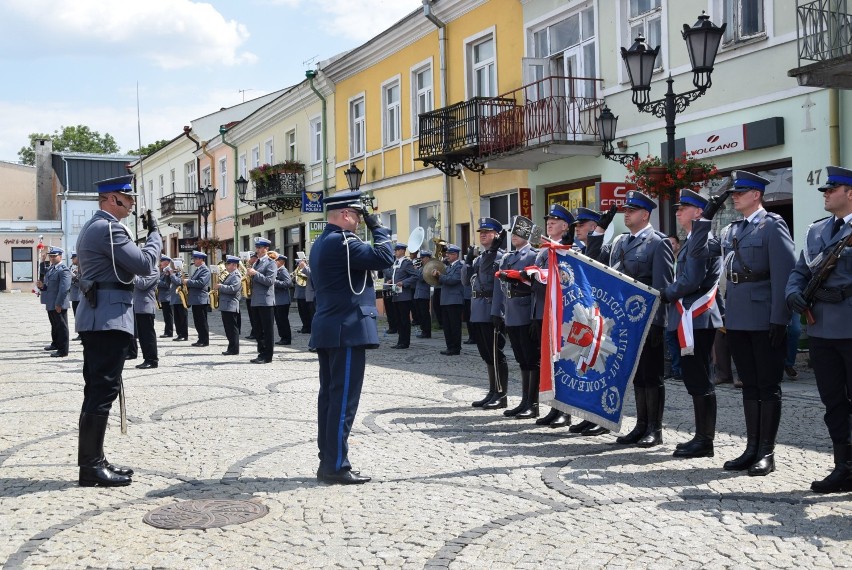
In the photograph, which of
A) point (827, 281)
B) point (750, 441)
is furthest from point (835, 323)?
point (750, 441)

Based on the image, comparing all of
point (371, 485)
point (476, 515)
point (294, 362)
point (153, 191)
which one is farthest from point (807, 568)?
point (153, 191)

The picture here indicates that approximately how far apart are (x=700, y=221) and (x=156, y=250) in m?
4.02

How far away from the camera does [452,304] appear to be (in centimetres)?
1681

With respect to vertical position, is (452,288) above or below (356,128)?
below

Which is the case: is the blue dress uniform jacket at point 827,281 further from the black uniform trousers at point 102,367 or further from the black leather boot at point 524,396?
the black uniform trousers at point 102,367

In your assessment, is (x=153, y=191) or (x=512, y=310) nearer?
(x=512, y=310)

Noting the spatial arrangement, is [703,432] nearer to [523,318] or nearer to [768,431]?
[768,431]

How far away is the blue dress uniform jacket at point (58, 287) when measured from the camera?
685 inches

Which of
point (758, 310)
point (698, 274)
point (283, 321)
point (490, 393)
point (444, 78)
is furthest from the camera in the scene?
point (444, 78)

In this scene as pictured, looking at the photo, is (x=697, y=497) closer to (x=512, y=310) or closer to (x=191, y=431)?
(x=512, y=310)

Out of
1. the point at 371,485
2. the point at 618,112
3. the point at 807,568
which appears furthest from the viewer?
the point at 618,112

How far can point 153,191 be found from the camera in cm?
5703

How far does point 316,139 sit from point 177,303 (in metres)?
13.9

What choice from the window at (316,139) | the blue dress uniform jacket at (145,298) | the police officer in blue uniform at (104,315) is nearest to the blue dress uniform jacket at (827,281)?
the police officer in blue uniform at (104,315)
